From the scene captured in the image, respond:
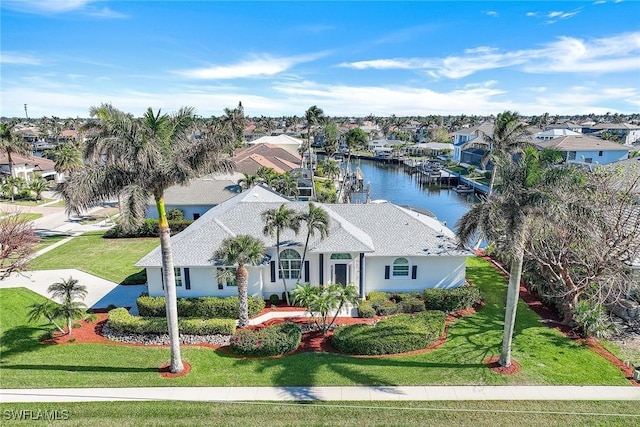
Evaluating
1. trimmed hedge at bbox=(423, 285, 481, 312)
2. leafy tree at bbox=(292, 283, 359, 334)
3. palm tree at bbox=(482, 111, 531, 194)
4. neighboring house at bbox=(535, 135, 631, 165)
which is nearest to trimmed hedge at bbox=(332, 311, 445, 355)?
leafy tree at bbox=(292, 283, 359, 334)

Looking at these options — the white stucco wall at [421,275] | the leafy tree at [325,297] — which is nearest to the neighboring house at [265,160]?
the white stucco wall at [421,275]

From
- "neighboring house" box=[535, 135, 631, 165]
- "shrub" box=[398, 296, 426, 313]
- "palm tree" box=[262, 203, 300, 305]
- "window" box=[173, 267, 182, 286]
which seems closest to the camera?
"palm tree" box=[262, 203, 300, 305]

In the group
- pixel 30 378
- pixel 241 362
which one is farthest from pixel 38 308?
A: pixel 241 362

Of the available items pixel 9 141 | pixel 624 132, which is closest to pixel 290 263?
pixel 9 141

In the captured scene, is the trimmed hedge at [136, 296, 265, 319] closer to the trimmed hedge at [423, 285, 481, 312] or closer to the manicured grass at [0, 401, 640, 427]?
the manicured grass at [0, 401, 640, 427]

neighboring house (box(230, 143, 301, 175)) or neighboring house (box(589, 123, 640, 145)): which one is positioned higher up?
neighboring house (box(589, 123, 640, 145))
